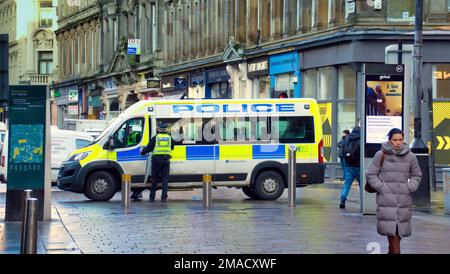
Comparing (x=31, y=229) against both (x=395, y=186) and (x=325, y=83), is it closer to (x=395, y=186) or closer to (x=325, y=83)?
(x=395, y=186)

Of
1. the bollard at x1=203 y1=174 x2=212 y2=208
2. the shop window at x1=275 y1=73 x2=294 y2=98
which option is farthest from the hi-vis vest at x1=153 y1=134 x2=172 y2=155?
the shop window at x1=275 y1=73 x2=294 y2=98

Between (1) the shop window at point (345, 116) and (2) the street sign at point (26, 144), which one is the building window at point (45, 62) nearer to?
(1) the shop window at point (345, 116)

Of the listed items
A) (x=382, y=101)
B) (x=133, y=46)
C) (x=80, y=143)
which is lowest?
(x=80, y=143)

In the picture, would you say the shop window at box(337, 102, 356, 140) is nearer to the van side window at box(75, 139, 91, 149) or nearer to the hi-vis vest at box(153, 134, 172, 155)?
the van side window at box(75, 139, 91, 149)

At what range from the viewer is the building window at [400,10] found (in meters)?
33.0

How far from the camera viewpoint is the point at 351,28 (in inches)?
1300

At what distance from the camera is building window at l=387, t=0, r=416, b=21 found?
33000mm

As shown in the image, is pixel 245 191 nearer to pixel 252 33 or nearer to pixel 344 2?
pixel 344 2

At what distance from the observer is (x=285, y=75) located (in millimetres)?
39281

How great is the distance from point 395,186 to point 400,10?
21.9 metres

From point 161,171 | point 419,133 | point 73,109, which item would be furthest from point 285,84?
point 73,109

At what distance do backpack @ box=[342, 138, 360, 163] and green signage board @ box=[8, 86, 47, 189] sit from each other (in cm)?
642
